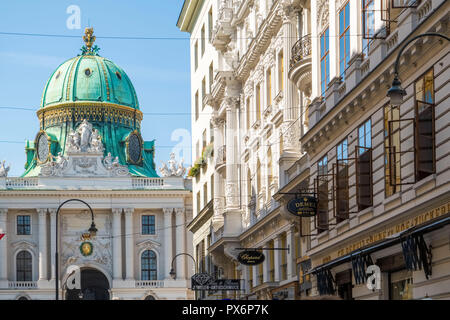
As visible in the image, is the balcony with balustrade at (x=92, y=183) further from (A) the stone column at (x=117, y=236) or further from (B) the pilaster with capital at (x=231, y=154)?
(B) the pilaster with capital at (x=231, y=154)

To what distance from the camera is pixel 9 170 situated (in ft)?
336

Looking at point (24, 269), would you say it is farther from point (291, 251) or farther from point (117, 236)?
point (291, 251)

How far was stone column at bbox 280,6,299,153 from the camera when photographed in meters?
38.2

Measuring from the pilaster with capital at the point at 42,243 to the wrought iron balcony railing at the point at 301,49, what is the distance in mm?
67443

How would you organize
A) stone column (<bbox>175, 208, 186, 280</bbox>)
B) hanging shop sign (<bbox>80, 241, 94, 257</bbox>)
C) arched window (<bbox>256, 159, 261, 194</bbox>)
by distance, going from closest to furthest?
arched window (<bbox>256, 159, 261, 194</bbox>) → hanging shop sign (<bbox>80, 241, 94, 257</bbox>) → stone column (<bbox>175, 208, 186, 280</bbox>)

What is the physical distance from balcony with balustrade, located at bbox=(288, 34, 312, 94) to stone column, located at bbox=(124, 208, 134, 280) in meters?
66.8

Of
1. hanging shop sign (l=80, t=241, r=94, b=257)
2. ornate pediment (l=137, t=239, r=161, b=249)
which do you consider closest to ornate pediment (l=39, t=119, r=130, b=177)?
hanging shop sign (l=80, t=241, r=94, b=257)

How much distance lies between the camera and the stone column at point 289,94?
38250 mm

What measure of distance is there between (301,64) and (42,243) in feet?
226

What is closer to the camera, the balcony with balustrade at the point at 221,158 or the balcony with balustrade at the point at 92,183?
the balcony with balustrade at the point at 221,158

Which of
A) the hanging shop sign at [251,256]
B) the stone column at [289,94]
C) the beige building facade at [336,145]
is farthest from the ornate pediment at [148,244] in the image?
the stone column at [289,94]

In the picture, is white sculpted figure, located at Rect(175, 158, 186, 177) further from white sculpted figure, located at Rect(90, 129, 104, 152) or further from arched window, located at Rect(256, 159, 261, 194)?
arched window, located at Rect(256, 159, 261, 194)
